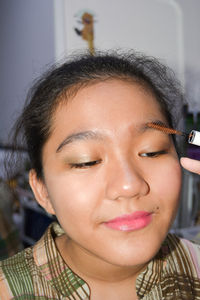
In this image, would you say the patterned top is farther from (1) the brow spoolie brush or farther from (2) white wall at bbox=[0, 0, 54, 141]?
(2) white wall at bbox=[0, 0, 54, 141]

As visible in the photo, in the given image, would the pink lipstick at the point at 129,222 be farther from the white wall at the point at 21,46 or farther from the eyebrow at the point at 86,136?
the white wall at the point at 21,46

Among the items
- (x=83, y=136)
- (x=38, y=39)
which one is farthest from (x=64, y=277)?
(x=38, y=39)

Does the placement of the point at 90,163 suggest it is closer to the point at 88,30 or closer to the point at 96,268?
the point at 96,268

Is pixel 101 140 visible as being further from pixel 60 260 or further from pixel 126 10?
pixel 126 10

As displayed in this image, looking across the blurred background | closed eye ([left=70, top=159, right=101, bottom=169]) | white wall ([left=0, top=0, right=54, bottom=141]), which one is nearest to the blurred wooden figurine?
the blurred background

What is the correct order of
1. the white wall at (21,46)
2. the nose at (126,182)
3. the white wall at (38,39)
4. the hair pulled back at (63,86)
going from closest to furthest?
the nose at (126,182)
the hair pulled back at (63,86)
the white wall at (38,39)
the white wall at (21,46)

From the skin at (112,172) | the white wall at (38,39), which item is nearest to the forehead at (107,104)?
the skin at (112,172)

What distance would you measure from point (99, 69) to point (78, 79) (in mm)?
57

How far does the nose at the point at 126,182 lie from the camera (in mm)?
455

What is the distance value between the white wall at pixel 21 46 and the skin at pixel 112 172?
28.8 inches

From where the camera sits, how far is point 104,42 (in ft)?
3.92

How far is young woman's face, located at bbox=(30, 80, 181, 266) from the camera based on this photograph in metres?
0.47

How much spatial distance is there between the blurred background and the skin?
46 cm

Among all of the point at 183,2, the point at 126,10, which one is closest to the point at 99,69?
the point at 126,10
